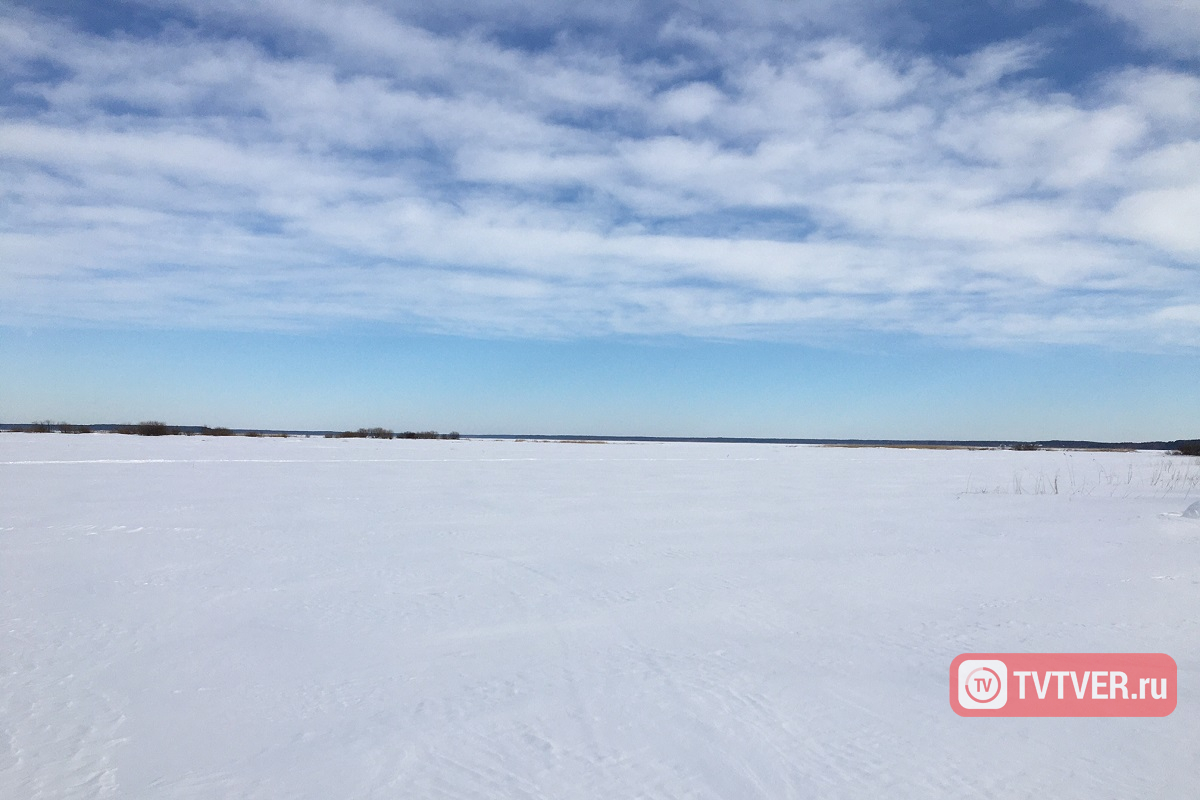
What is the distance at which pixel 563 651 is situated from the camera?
420cm

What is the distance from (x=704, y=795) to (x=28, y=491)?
13.2m

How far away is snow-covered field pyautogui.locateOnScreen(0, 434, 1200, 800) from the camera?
9.24 feet

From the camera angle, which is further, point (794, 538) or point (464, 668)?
point (794, 538)

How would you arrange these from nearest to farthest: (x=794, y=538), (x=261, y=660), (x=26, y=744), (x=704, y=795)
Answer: (x=704, y=795) → (x=26, y=744) → (x=261, y=660) → (x=794, y=538)

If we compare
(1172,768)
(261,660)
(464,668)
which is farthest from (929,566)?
(261,660)

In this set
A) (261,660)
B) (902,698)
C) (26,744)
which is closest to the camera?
(26,744)

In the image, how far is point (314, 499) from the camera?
1140cm

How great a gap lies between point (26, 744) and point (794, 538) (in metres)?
7.03

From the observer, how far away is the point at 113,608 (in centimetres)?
496

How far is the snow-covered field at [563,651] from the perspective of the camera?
9.24ft

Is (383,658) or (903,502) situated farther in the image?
(903,502)

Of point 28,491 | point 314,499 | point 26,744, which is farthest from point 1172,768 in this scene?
point 28,491

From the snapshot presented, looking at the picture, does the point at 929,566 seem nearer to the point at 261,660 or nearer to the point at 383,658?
the point at 383,658

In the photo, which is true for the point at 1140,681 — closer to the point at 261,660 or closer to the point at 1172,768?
the point at 1172,768
